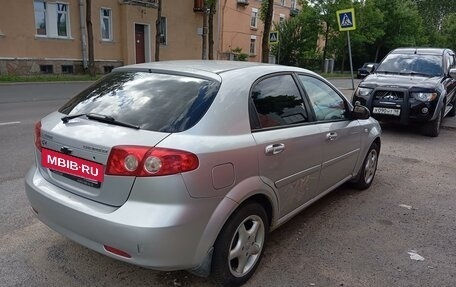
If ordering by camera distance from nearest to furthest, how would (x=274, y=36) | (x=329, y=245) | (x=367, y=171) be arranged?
(x=329, y=245) → (x=367, y=171) → (x=274, y=36)

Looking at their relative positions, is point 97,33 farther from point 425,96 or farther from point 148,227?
point 148,227

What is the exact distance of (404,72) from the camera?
9516 mm

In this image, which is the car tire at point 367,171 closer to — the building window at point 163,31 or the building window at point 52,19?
the building window at point 52,19

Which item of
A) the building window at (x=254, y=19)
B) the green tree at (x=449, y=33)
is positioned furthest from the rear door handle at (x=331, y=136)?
the green tree at (x=449, y=33)

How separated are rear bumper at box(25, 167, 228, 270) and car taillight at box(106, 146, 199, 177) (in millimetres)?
134

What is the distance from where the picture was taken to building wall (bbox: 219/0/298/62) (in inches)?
1369

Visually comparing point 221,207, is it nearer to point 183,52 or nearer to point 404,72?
point 404,72

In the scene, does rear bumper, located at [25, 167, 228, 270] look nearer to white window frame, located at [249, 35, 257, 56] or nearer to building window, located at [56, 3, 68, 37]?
building window, located at [56, 3, 68, 37]

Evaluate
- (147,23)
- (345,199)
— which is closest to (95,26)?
(147,23)

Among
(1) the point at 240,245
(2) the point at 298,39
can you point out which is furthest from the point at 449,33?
(1) the point at 240,245

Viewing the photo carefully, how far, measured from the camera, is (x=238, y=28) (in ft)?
119

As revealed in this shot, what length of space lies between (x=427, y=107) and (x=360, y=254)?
5826 mm

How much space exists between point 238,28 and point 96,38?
15746 mm

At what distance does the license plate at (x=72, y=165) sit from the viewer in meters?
2.60
